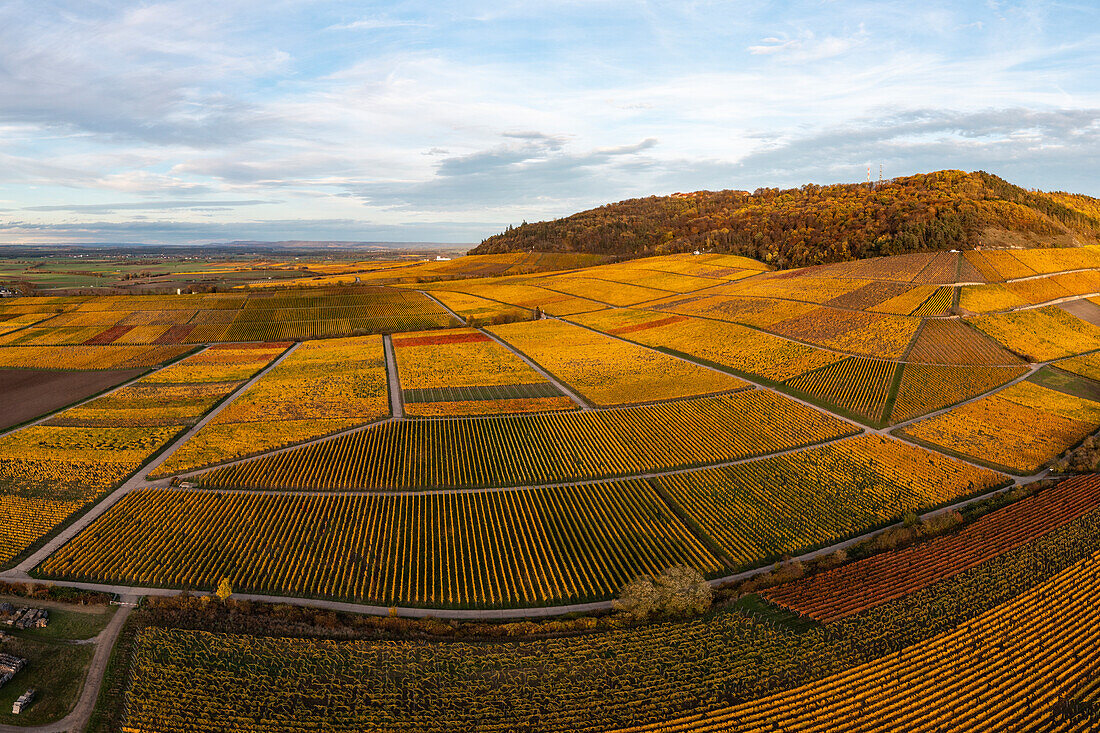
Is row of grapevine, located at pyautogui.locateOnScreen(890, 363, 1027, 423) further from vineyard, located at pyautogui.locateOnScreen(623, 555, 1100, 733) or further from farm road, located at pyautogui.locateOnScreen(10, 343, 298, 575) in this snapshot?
farm road, located at pyautogui.locateOnScreen(10, 343, 298, 575)

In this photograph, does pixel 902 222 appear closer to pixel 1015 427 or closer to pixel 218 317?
pixel 1015 427

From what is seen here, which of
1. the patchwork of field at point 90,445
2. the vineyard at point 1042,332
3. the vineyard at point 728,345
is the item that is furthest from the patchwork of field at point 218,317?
the vineyard at point 1042,332

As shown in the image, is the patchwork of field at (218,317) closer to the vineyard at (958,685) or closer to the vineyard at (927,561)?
the vineyard at (927,561)

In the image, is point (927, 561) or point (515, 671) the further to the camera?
point (927, 561)

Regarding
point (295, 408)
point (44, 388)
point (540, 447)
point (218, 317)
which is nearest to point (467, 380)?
point (295, 408)

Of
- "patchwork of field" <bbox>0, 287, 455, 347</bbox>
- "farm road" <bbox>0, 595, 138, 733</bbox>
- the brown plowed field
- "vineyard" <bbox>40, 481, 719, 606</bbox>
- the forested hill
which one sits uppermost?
the forested hill

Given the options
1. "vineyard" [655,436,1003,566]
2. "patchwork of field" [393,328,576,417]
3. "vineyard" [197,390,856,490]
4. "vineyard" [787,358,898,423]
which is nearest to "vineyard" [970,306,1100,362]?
"vineyard" [787,358,898,423]

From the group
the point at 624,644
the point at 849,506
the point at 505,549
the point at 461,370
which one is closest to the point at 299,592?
the point at 505,549
